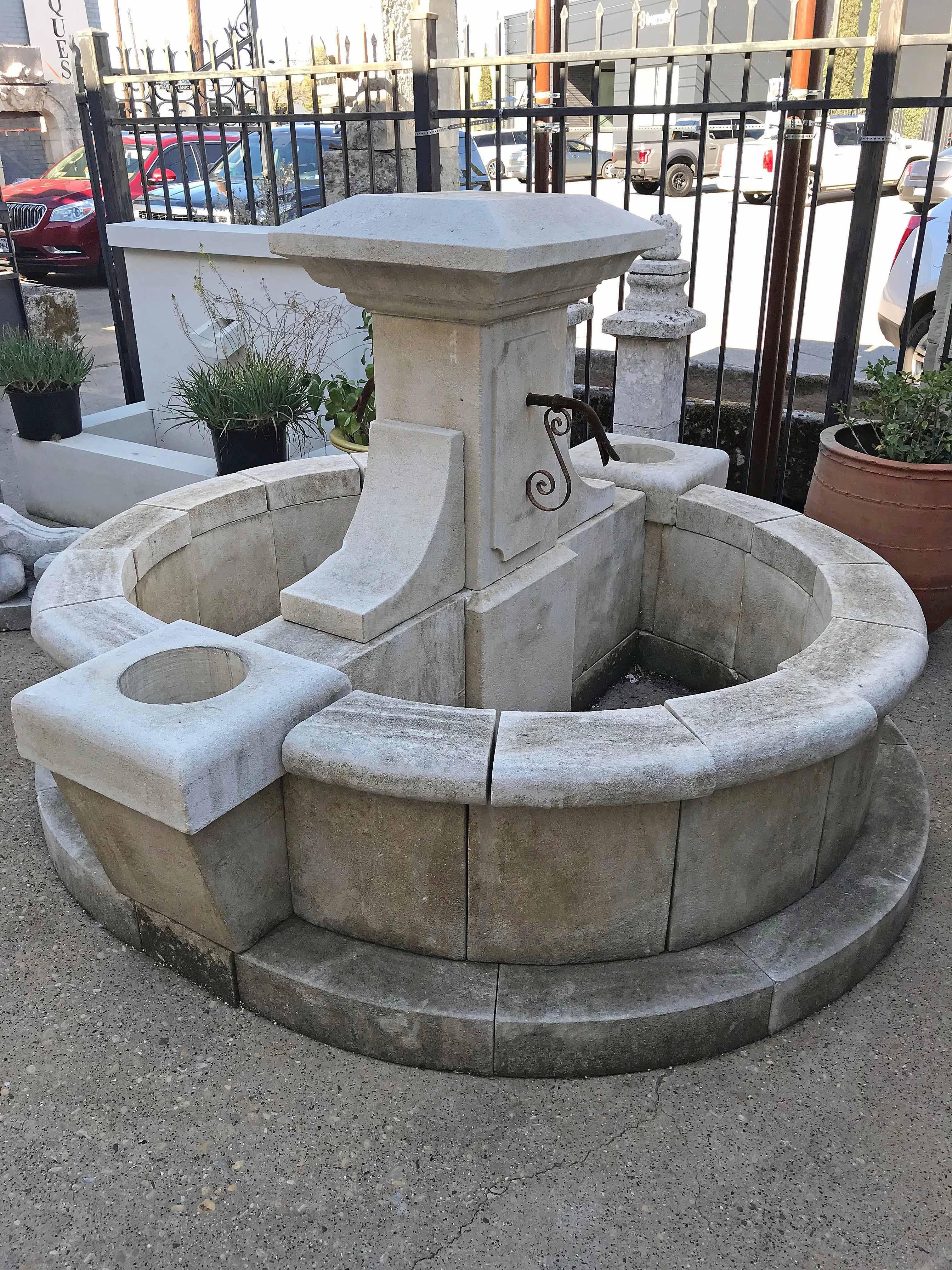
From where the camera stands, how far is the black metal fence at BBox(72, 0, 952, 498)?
4.56m

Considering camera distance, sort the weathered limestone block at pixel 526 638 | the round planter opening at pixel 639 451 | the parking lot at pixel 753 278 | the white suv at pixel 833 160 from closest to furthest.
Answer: the weathered limestone block at pixel 526 638, the round planter opening at pixel 639 451, the parking lot at pixel 753 278, the white suv at pixel 833 160

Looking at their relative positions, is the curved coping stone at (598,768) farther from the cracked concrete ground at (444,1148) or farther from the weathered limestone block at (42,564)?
the weathered limestone block at (42,564)

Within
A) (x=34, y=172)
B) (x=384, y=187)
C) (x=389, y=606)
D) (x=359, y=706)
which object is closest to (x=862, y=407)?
(x=389, y=606)

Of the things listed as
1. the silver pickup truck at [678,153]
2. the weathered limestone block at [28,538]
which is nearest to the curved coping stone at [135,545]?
the weathered limestone block at [28,538]

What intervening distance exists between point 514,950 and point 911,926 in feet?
3.87

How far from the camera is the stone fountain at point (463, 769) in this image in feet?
7.25

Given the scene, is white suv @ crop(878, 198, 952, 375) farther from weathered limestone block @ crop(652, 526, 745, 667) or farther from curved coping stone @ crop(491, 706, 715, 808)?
curved coping stone @ crop(491, 706, 715, 808)

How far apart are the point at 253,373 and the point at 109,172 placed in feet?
9.47

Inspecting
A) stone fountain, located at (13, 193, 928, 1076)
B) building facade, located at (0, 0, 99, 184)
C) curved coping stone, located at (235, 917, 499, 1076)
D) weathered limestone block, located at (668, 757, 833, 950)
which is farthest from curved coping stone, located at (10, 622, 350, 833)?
building facade, located at (0, 0, 99, 184)

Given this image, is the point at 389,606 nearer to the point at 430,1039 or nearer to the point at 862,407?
the point at 430,1039

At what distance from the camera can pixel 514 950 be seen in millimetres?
2379

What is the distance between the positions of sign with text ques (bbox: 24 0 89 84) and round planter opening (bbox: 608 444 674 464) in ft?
89.0

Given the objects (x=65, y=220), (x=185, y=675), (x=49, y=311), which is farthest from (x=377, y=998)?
(x=65, y=220)

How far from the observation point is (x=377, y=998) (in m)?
2.30
